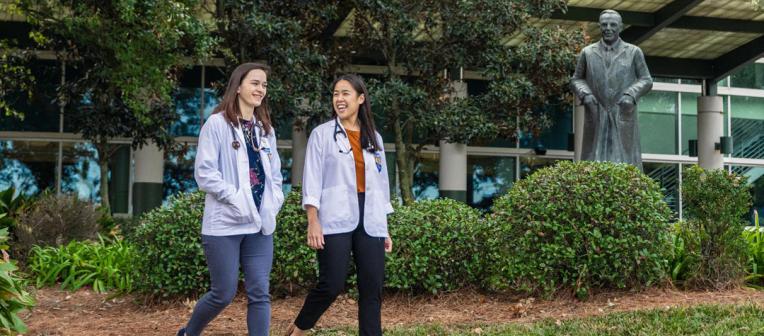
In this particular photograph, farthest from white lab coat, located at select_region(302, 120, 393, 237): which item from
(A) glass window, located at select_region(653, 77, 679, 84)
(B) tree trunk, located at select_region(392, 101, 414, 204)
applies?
(A) glass window, located at select_region(653, 77, 679, 84)

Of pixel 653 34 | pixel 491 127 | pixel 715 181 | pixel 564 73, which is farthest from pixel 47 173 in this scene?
pixel 715 181

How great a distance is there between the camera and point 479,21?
1527 centimetres

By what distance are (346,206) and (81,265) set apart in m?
5.60

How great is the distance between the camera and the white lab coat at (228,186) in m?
4.93

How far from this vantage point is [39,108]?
1978 centimetres

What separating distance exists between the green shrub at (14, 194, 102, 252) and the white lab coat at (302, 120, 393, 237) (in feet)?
21.6

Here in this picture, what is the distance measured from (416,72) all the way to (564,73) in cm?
288

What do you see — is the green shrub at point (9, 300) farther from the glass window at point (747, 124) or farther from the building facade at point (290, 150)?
the glass window at point (747, 124)

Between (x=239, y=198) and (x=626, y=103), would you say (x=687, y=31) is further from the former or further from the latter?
(x=239, y=198)

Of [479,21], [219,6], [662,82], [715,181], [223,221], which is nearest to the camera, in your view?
[223,221]

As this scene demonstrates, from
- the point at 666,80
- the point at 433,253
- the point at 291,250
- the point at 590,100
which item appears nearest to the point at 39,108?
the point at 291,250

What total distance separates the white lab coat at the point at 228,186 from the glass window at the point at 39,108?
15167mm

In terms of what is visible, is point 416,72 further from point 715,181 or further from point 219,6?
point 715,181

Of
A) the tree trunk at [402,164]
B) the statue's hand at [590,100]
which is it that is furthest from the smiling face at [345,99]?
the tree trunk at [402,164]
